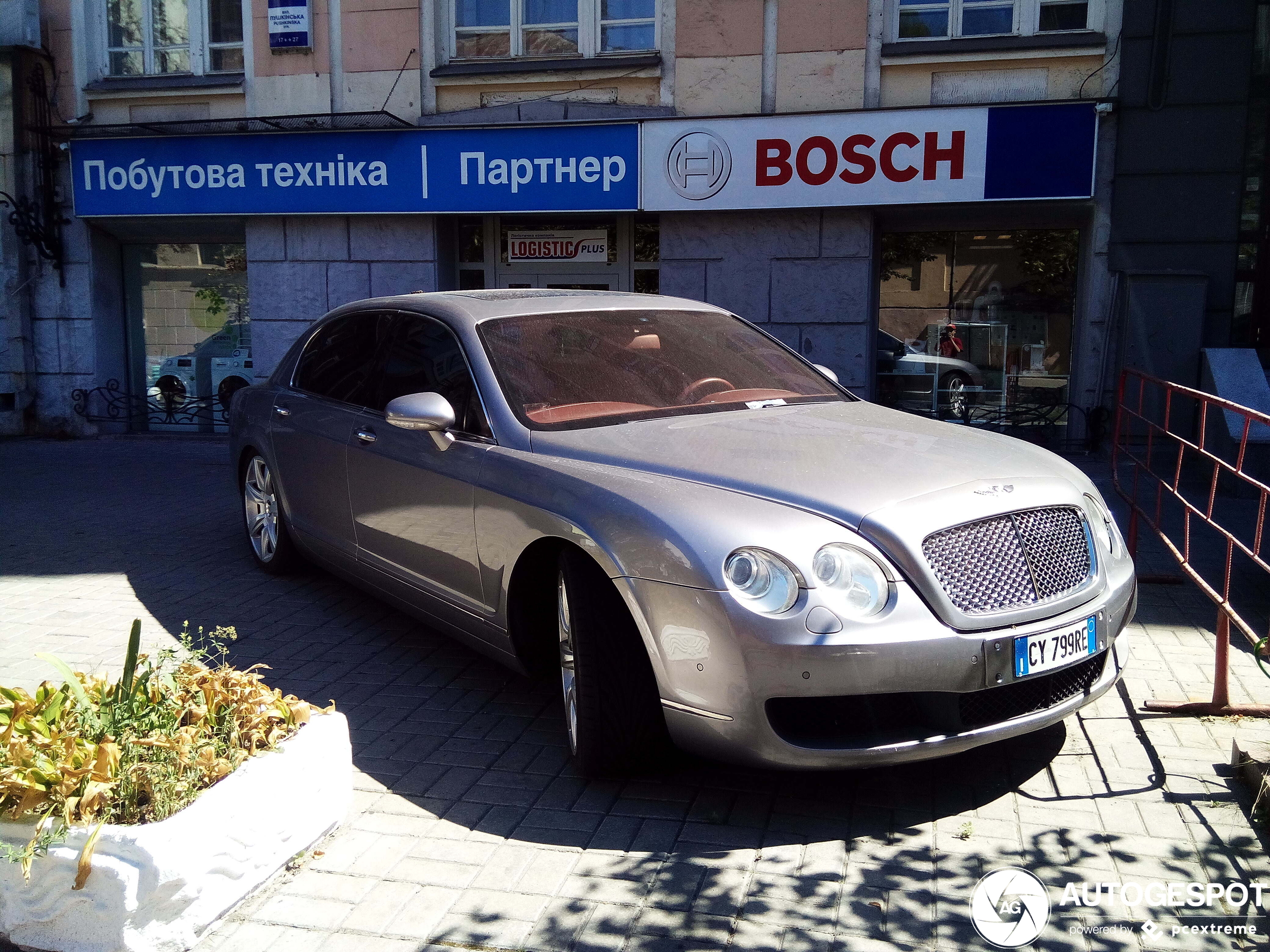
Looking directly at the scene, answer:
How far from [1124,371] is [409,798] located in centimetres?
452

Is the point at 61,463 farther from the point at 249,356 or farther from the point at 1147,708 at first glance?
the point at 1147,708

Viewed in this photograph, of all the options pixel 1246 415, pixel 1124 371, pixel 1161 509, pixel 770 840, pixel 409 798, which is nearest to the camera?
pixel 770 840

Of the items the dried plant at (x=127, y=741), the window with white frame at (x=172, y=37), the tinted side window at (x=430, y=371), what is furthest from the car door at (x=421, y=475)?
the window with white frame at (x=172, y=37)

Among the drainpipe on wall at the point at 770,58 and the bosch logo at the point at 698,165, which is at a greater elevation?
the drainpipe on wall at the point at 770,58

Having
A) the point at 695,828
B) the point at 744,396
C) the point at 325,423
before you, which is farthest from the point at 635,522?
the point at 325,423

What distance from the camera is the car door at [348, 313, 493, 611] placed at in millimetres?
4328

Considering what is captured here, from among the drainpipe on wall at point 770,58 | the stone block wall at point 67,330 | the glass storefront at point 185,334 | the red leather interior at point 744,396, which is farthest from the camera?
the glass storefront at point 185,334

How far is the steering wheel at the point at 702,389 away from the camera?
4496 mm

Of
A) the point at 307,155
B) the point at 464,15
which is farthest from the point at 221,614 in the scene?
the point at 464,15

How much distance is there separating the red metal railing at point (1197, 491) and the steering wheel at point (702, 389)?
6.23ft

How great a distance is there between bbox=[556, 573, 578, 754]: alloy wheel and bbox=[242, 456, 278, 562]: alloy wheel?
295 cm

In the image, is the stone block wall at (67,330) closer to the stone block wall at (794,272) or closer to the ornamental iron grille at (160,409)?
the ornamental iron grille at (160,409)

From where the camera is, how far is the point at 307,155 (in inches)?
490

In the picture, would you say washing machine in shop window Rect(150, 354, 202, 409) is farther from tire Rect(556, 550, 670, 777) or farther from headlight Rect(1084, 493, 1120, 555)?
headlight Rect(1084, 493, 1120, 555)
